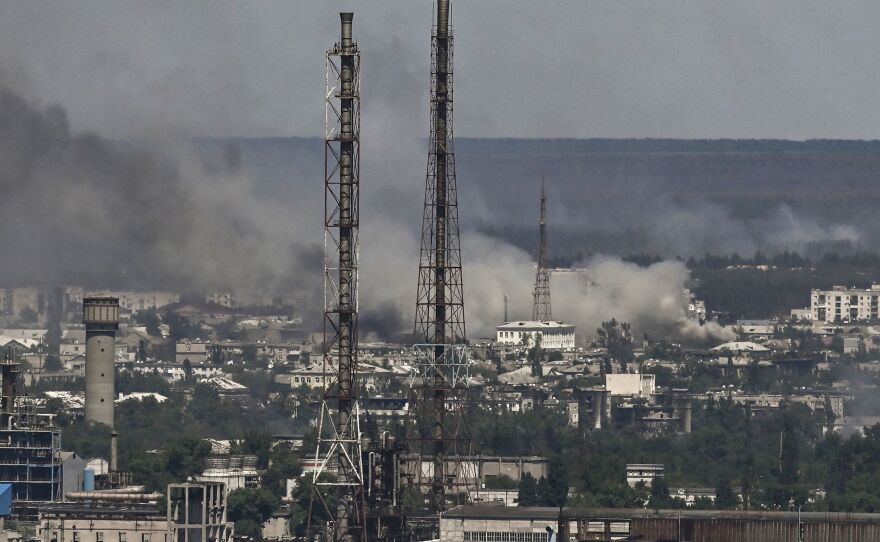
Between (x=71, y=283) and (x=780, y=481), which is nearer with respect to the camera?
(x=780, y=481)

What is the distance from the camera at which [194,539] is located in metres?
78.8

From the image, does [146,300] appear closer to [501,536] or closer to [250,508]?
[250,508]

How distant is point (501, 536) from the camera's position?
80.2 metres

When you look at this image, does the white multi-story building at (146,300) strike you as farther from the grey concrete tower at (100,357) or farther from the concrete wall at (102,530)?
the concrete wall at (102,530)

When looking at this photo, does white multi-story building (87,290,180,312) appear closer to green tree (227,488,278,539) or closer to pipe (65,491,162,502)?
green tree (227,488,278,539)

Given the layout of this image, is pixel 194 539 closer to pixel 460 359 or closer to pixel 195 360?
pixel 460 359

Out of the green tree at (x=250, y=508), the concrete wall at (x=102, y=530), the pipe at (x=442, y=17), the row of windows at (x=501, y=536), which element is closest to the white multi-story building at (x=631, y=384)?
the green tree at (x=250, y=508)

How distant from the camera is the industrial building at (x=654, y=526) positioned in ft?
236

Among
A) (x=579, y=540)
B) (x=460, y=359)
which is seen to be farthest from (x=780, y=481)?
(x=579, y=540)

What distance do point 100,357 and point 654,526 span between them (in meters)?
60.6

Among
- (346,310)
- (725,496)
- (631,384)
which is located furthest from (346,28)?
(631,384)

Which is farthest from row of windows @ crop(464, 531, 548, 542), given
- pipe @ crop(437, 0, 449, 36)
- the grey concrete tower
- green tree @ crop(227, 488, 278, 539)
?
the grey concrete tower

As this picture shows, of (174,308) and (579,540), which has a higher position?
(174,308)

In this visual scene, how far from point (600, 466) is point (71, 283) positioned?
192ft
